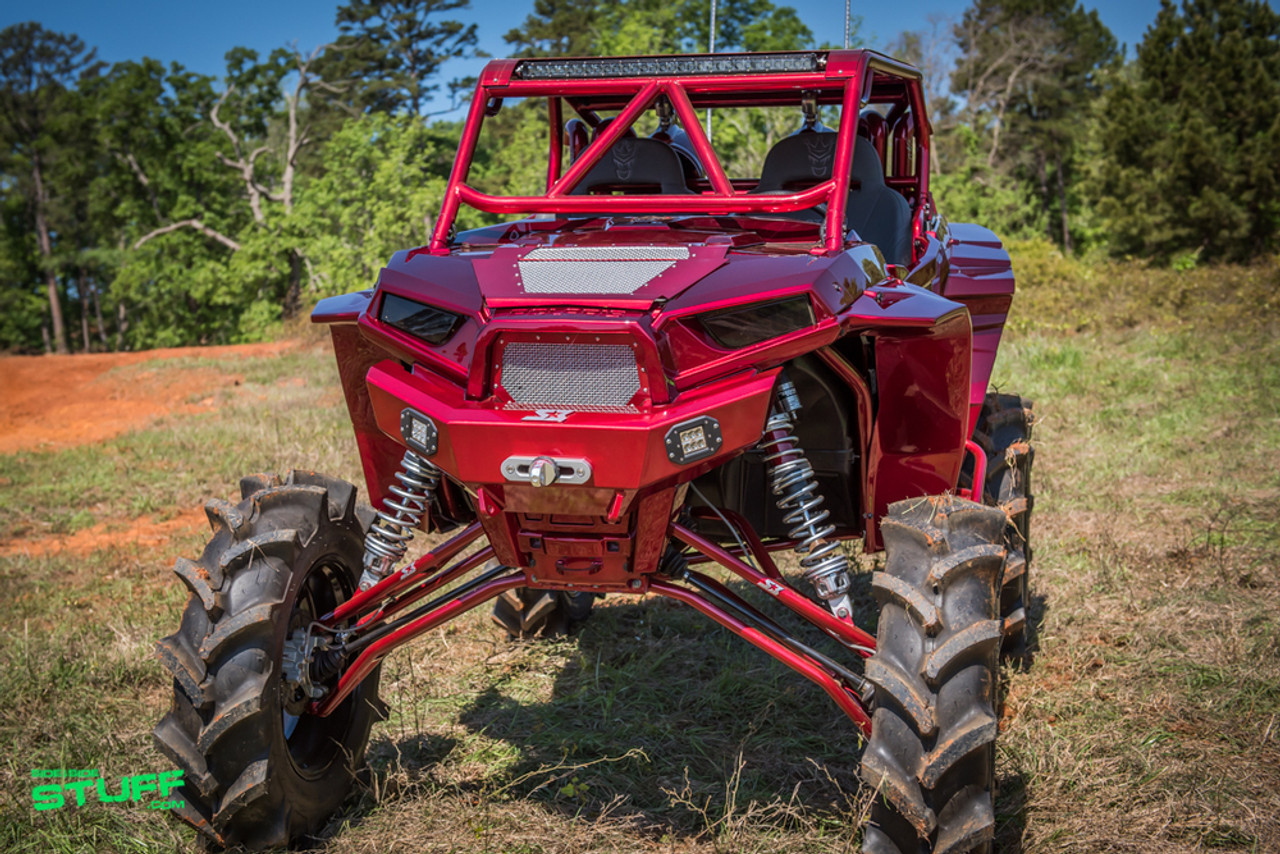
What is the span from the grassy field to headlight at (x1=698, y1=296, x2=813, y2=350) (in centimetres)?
150

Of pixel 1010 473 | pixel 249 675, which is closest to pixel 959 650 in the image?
pixel 249 675

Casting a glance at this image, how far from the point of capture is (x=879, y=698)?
2.85 meters

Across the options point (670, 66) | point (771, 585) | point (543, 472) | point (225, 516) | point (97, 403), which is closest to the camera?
point (543, 472)

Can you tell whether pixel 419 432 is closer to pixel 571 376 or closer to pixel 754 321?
pixel 571 376

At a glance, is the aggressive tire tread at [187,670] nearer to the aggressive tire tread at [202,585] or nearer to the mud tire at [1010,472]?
the aggressive tire tread at [202,585]

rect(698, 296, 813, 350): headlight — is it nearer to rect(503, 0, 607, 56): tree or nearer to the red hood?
the red hood

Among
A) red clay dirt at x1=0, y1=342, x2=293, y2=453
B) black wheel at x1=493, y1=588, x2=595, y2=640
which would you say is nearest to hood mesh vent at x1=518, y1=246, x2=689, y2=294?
black wheel at x1=493, y1=588, x2=595, y2=640

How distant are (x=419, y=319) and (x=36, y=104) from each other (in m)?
46.1

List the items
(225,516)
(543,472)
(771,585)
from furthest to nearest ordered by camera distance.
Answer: (225,516) → (771,585) → (543,472)

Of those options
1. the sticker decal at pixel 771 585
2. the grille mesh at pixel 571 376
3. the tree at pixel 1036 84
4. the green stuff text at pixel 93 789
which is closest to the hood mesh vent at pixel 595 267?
the grille mesh at pixel 571 376

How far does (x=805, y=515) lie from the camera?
3.15 m

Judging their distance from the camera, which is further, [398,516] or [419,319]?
[398,516]

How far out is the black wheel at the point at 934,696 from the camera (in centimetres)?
274

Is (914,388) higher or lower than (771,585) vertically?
higher
